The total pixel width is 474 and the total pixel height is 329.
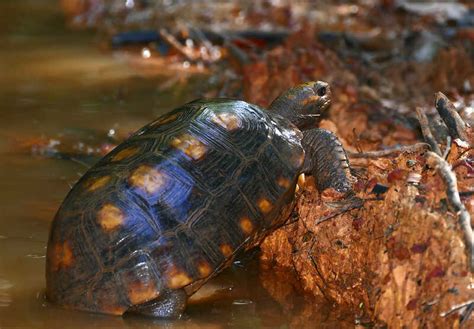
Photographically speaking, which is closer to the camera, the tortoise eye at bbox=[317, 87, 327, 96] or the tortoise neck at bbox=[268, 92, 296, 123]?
the tortoise neck at bbox=[268, 92, 296, 123]

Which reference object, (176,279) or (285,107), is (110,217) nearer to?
(176,279)

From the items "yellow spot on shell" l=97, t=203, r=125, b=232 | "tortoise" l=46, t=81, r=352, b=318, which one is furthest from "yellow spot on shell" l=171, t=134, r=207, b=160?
"yellow spot on shell" l=97, t=203, r=125, b=232

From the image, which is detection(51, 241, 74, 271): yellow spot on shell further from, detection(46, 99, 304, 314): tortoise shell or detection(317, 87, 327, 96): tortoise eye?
detection(317, 87, 327, 96): tortoise eye

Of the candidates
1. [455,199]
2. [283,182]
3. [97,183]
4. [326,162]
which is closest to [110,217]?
[97,183]

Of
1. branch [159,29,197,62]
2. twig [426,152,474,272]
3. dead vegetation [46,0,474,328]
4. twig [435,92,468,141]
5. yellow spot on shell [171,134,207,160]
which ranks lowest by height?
branch [159,29,197,62]

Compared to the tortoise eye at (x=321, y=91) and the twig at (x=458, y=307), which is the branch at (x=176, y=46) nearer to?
the tortoise eye at (x=321, y=91)

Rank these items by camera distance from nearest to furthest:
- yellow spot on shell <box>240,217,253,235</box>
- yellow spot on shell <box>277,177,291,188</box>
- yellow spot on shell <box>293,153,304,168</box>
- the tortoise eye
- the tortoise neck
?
yellow spot on shell <box>240,217,253,235</box>
yellow spot on shell <box>277,177,291,188</box>
yellow spot on shell <box>293,153,304,168</box>
the tortoise neck
the tortoise eye

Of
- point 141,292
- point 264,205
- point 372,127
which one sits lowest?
point 372,127
